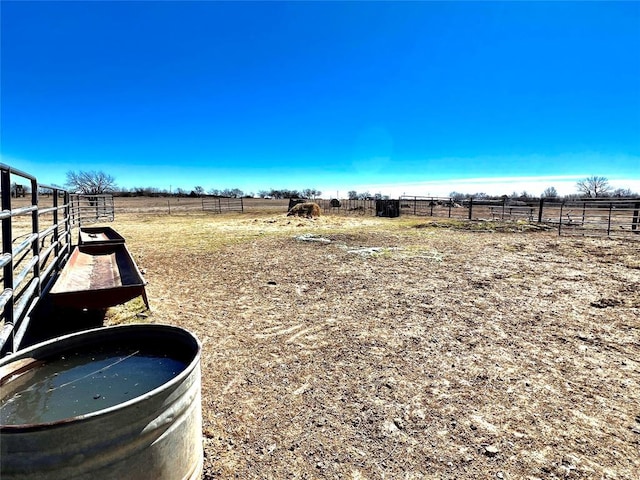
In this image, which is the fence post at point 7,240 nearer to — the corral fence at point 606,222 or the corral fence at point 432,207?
the corral fence at point 606,222

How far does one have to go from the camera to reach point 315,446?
6.98 feet

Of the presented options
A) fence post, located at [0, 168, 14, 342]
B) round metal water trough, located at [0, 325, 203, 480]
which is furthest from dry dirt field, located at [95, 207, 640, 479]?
fence post, located at [0, 168, 14, 342]

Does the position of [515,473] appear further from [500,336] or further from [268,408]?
[500,336]

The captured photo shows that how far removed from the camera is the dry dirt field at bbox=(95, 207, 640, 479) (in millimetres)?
2049

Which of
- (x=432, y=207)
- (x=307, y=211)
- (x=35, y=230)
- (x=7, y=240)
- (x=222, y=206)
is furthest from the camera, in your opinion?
(x=222, y=206)

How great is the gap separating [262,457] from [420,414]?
110 centimetres

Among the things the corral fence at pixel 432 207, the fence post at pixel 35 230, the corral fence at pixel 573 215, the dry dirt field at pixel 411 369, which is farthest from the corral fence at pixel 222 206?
the fence post at pixel 35 230

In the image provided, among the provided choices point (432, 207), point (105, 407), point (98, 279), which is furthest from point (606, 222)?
point (105, 407)

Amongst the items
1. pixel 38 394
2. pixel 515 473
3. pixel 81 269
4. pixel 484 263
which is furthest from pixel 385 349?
pixel 484 263

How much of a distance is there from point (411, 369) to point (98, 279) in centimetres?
412

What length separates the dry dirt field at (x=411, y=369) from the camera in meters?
2.05

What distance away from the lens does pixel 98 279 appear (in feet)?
15.4

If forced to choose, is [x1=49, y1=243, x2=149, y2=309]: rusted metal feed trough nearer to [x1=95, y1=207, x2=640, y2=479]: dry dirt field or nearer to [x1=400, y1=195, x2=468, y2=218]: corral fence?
[x1=95, y1=207, x2=640, y2=479]: dry dirt field

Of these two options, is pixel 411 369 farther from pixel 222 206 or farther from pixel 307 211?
pixel 222 206
